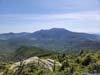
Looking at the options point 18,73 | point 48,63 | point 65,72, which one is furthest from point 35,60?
point 65,72

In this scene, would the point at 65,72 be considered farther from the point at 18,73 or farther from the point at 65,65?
the point at 18,73

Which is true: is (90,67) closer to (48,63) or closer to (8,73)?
(48,63)

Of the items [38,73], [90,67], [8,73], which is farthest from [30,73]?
[90,67]

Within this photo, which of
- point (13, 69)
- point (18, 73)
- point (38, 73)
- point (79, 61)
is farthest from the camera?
point (79, 61)

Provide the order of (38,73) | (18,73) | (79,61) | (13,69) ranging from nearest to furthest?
1. (38,73)
2. (18,73)
3. (13,69)
4. (79,61)

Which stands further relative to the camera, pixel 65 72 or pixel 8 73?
pixel 8 73

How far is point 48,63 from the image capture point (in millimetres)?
162375

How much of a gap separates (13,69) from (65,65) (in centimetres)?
3453

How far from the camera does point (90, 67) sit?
15262 centimetres

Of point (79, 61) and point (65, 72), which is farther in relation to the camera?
point (79, 61)

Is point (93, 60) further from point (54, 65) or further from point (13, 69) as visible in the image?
point (13, 69)

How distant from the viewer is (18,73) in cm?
14925

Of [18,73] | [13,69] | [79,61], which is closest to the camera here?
[18,73]

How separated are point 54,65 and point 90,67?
2376 cm
